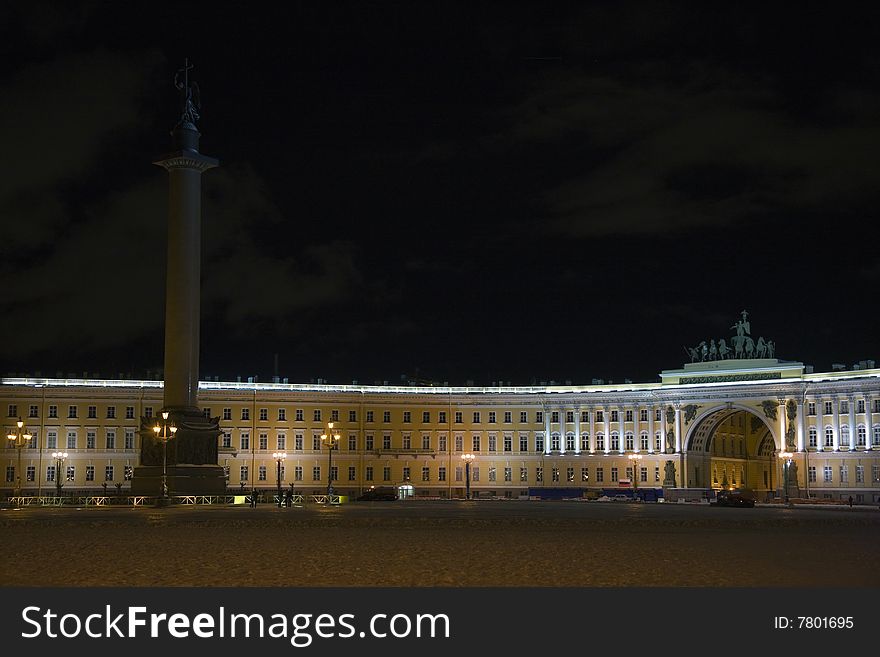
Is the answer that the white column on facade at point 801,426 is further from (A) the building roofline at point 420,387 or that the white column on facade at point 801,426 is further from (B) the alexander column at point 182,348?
(B) the alexander column at point 182,348

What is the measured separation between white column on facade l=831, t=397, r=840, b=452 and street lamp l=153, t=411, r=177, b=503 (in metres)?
63.3

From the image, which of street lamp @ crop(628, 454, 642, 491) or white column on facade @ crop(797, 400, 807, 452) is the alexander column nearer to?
street lamp @ crop(628, 454, 642, 491)

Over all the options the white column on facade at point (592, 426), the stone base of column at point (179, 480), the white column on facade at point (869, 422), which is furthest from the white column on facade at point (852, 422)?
the stone base of column at point (179, 480)

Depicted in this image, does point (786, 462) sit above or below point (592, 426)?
below

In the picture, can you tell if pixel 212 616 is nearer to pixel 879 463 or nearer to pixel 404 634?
pixel 404 634

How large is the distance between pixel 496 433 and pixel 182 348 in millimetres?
59538

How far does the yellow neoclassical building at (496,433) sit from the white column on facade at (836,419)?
0.38 feet

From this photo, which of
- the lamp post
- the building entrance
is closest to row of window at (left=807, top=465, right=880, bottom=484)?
the building entrance

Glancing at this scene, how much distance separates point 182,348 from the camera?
64.5 m

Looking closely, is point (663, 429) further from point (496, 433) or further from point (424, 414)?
point (424, 414)

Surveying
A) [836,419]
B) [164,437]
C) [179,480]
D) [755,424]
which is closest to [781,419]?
[836,419]

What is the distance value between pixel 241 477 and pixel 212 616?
97280 millimetres

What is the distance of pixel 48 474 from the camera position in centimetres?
10631

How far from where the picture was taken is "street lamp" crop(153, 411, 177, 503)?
59894 mm
